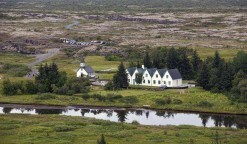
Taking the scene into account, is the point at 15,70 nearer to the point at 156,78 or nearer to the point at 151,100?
the point at 156,78

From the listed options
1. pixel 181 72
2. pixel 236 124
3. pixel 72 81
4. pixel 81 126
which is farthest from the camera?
pixel 181 72

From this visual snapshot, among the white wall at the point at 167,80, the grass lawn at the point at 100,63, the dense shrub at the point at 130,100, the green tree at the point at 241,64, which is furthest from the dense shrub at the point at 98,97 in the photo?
the grass lawn at the point at 100,63

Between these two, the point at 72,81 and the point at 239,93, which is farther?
the point at 72,81

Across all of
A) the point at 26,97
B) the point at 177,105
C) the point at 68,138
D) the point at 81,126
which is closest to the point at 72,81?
the point at 26,97

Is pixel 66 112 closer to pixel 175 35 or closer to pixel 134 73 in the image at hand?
pixel 134 73

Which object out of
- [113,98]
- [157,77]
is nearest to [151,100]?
[113,98]

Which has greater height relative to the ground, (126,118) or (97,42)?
(97,42)

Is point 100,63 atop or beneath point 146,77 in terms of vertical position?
atop
